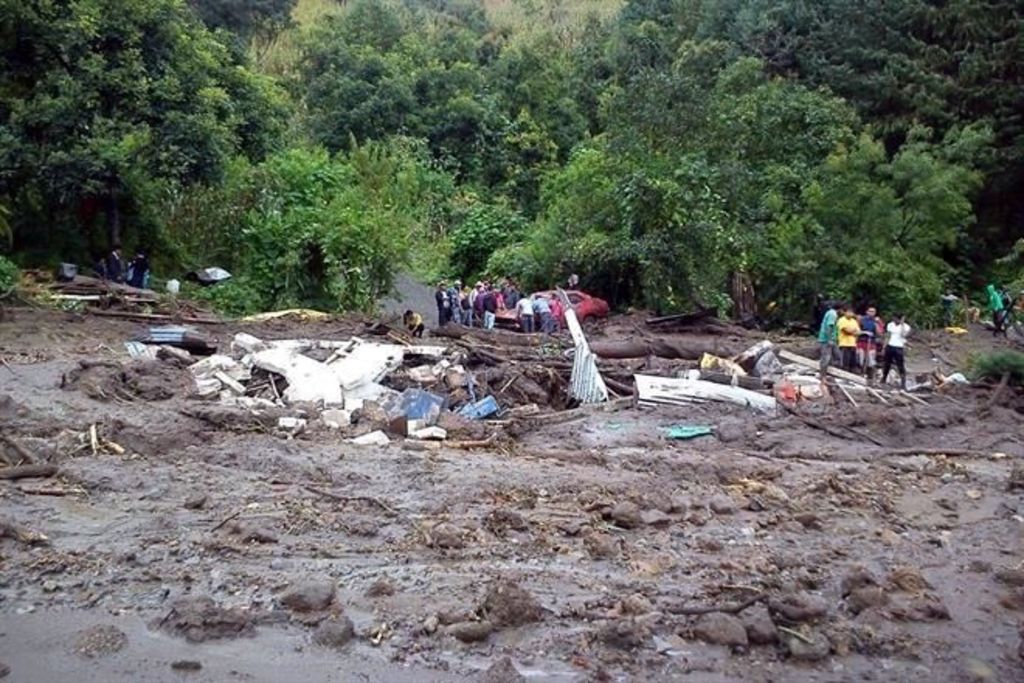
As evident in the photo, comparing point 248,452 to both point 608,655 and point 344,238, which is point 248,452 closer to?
point 608,655

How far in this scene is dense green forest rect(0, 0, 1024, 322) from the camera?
23172 mm

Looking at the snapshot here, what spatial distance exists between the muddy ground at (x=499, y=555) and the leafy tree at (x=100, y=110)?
33.0 feet

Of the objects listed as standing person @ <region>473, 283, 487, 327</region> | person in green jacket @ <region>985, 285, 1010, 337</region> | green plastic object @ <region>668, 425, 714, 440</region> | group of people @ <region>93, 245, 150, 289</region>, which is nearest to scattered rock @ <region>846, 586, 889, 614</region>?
green plastic object @ <region>668, 425, 714, 440</region>

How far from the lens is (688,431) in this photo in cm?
1409

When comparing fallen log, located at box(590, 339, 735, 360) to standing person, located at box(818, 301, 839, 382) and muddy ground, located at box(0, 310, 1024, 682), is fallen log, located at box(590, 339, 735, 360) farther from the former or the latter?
muddy ground, located at box(0, 310, 1024, 682)

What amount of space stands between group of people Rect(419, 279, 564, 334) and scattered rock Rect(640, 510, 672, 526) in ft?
43.2

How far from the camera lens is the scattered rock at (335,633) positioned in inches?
276

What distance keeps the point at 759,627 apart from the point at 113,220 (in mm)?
21073

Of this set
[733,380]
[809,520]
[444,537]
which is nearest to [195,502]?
[444,537]

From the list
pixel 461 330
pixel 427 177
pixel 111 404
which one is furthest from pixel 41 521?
pixel 427 177

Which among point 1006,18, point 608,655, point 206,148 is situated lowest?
point 608,655

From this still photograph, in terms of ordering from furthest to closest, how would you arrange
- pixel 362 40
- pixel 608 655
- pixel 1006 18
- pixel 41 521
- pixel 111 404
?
pixel 362 40 < pixel 1006 18 < pixel 111 404 < pixel 41 521 < pixel 608 655

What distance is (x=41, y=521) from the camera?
909 cm

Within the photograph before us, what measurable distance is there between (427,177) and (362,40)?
10977mm
